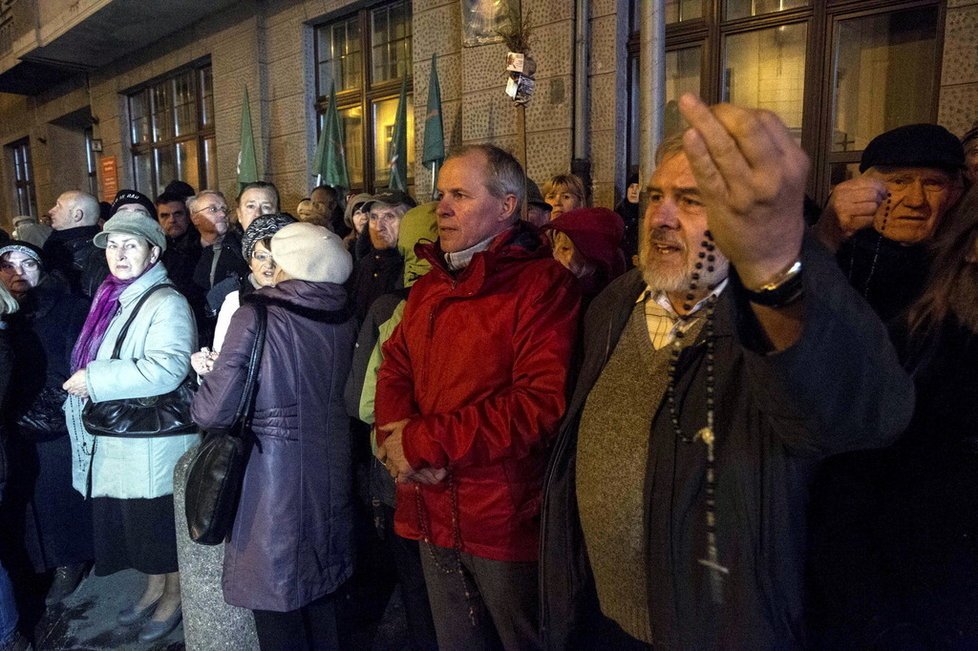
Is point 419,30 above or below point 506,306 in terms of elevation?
above

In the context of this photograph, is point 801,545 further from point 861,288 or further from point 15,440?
point 15,440

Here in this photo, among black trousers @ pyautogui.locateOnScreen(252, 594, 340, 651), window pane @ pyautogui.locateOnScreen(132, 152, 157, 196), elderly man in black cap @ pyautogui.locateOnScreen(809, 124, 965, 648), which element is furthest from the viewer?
window pane @ pyautogui.locateOnScreen(132, 152, 157, 196)

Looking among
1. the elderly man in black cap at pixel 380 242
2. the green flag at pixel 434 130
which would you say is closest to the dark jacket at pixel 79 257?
the elderly man in black cap at pixel 380 242

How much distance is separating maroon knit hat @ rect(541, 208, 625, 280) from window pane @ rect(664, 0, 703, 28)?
363cm

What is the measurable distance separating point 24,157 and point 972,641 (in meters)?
21.0

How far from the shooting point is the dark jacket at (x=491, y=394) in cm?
170

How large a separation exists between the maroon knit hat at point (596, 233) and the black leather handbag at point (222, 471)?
1.19 metres

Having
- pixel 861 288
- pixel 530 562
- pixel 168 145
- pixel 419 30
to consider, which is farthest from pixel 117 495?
pixel 168 145

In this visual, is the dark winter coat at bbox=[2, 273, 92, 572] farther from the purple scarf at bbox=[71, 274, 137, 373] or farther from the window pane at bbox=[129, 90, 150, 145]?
the window pane at bbox=[129, 90, 150, 145]

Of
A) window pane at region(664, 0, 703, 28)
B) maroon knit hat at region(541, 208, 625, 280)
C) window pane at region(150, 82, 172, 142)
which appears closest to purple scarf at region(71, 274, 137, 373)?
maroon knit hat at region(541, 208, 625, 280)

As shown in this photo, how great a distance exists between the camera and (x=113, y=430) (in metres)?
2.69

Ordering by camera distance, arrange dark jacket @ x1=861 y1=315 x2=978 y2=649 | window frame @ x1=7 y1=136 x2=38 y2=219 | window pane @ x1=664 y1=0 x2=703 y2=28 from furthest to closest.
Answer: window frame @ x1=7 y1=136 x2=38 y2=219 → window pane @ x1=664 y1=0 x2=703 y2=28 → dark jacket @ x1=861 y1=315 x2=978 y2=649

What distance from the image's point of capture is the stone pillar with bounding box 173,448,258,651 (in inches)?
98.4

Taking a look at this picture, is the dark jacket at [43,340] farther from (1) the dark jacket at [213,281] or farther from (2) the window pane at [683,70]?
(2) the window pane at [683,70]
